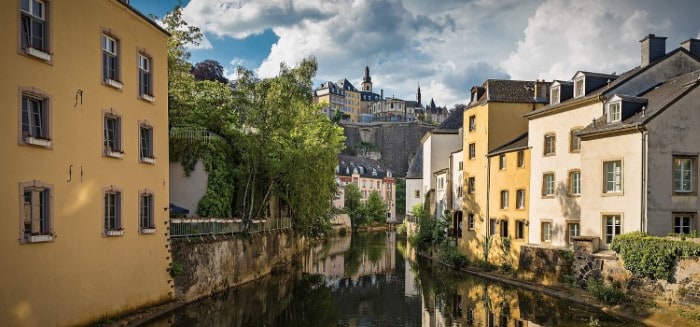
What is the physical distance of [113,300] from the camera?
17.6 metres

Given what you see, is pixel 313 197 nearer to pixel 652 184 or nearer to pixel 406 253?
pixel 406 253

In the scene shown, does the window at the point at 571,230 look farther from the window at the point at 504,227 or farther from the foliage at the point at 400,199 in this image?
the foliage at the point at 400,199

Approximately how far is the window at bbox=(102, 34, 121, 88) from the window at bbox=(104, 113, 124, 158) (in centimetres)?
108

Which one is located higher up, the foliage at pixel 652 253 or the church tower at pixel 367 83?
the church tower at pixel 367 83

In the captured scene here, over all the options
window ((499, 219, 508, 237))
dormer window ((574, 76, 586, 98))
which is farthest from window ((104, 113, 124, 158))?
window ((499, 219, 508, 237))

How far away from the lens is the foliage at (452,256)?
3572 cm

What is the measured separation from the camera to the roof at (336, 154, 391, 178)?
103m

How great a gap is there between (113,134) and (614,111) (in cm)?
2060

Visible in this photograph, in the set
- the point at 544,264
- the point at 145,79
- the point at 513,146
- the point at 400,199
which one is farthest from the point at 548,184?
the point at 400,199

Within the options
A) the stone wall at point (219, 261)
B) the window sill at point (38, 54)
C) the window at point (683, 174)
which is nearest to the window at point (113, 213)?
the stone wall at point (219, 261)

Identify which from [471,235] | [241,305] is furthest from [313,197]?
[241,305]

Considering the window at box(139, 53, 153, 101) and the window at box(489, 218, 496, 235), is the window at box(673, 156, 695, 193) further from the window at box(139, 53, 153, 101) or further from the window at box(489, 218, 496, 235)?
the window at box(139, 53, 153, 101)

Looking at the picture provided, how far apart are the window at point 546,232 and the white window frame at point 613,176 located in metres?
5.62

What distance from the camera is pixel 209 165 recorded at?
28.6 meters
